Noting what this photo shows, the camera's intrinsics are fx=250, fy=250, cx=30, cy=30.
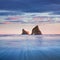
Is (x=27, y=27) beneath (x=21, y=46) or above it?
above

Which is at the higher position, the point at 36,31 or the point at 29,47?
the point at 36,31

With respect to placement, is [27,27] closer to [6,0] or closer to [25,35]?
[25,35]

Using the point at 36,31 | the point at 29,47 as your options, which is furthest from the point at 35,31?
the point at 29,47

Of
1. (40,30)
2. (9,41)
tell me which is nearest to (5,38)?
(9,41)

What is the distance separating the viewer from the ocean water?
11.7 ft

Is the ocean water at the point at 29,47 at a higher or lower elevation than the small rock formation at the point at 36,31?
lower

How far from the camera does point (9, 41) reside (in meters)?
3.65

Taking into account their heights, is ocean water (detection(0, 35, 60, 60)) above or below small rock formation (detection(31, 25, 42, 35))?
below

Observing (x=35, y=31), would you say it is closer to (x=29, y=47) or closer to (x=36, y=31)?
(x=36, y=31)

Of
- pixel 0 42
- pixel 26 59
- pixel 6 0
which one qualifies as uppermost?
pixel 6 0

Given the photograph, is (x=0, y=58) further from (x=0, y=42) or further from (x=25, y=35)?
(x=25, y=35)

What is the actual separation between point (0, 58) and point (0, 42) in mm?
229

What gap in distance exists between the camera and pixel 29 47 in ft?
11.9

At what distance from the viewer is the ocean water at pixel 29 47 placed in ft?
11.7
